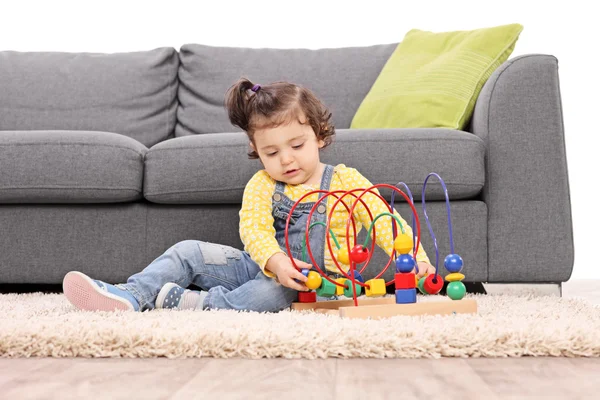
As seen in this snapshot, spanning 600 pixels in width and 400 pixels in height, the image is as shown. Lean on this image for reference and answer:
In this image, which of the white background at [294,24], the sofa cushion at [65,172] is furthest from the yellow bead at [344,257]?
the white background at [294,24]

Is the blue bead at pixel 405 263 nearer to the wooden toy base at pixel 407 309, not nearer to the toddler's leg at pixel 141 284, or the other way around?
the wooden toy base at pixel 407 309

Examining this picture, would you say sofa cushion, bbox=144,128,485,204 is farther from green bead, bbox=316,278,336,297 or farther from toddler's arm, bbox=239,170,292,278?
green bead, bbox=316,278,336,297

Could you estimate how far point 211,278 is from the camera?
1.67 meters

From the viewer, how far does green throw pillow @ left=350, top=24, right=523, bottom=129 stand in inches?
86.6

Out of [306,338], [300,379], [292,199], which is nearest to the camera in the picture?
[300,379]

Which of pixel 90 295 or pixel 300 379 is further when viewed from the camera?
pixel 90 295

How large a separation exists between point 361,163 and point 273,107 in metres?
0.42

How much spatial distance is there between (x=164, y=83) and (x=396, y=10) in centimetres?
106

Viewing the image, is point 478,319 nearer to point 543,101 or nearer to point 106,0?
point 543,101

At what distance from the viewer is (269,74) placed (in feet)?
8.91

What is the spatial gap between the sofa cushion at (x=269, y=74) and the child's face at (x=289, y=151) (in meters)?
1.00

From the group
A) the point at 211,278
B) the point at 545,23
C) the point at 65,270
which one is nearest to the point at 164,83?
the point at 65,270

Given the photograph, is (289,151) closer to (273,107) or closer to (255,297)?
(273,107)

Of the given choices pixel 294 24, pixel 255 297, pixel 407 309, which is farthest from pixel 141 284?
pixel 294 24
